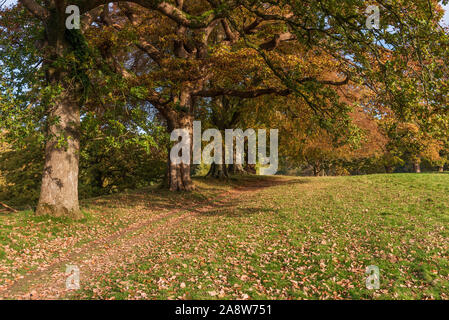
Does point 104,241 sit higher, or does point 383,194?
point 383,194

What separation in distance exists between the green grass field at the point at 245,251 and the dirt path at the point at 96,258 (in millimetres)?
42

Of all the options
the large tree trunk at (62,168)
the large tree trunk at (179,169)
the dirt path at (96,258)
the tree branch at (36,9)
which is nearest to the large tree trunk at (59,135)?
the large tree trunk at (62,168)

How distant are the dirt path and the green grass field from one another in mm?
42

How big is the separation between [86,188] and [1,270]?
18.1 metres

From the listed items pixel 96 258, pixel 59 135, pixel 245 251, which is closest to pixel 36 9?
pixel 59 135

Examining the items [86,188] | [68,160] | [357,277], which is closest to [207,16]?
[68,160]

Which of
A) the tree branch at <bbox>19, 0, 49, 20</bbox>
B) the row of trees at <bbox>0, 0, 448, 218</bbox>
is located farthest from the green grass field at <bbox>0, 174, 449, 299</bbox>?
the tree branch at <bbox>19, 0, 49, 20</bbox>

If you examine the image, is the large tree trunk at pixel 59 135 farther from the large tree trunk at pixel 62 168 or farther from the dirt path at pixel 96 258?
the dirt path at pixel 96 258

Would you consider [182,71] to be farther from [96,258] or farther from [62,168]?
[96,258]

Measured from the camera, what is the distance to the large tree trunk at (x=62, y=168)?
450 inches

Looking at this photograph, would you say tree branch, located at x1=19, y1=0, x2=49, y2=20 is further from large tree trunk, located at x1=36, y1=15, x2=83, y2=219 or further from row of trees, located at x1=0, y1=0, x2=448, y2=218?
large tree trunk, located at x1=36, y1=15, x2=83, y2=219

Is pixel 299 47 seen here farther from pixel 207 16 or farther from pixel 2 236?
pixel 2 236

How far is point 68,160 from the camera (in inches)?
468

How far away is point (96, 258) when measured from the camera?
8.77 m
